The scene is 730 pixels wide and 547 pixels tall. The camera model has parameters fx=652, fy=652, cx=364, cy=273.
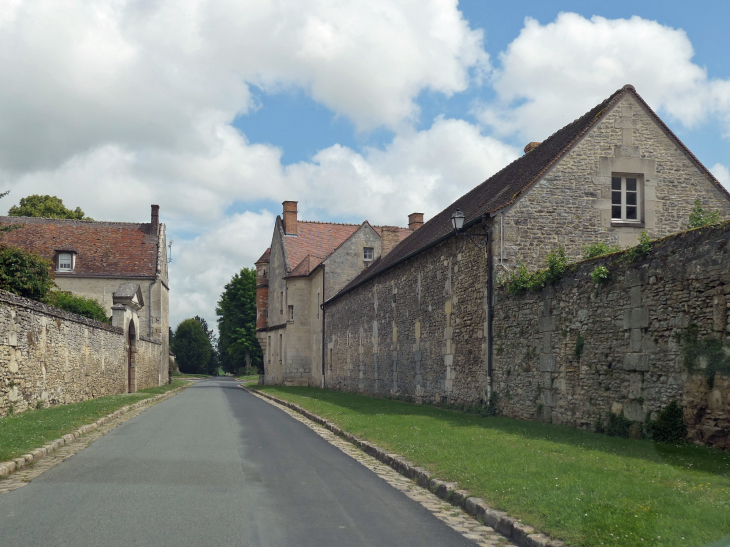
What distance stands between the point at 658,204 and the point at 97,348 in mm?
18552

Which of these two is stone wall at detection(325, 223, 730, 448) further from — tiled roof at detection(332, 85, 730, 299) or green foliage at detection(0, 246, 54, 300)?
green foliage at detection(0, 246, 54, 300)

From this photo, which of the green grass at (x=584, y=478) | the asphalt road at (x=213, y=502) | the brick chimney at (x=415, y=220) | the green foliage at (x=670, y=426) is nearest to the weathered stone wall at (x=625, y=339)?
the green foliage at (x=670, y=426)

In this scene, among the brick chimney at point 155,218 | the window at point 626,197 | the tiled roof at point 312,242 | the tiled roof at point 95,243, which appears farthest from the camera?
the brick chimney at point 155,218

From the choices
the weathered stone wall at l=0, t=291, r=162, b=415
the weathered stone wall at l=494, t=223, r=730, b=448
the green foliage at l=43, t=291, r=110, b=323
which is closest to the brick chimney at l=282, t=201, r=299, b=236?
the green foliage at l=43, t=291, r=110, b=323

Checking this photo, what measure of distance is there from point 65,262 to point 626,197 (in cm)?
3534

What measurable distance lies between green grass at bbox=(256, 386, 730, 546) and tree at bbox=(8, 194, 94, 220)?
46.4m

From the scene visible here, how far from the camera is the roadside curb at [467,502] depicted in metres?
5.19

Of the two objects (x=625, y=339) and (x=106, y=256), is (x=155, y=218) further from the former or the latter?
(x=625, y=339)

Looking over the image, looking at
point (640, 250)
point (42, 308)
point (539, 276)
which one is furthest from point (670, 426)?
point (42, 308)

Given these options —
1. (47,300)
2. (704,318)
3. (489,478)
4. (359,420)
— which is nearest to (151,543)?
(489,478)

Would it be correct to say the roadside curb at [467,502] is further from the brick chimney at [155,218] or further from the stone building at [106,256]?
the brick chimney at [155,218]

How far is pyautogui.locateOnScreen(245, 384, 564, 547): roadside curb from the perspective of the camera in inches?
204

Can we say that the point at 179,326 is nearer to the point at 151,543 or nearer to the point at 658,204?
the point at 658,204

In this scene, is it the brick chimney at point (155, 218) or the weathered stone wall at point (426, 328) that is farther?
the brick chimney at point (155, 218)
